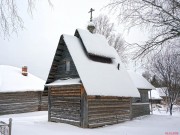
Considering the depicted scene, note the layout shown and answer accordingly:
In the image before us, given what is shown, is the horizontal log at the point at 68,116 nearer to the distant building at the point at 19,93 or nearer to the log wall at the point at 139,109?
the log wall at the point at 139,109

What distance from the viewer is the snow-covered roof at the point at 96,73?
1716 centimetres

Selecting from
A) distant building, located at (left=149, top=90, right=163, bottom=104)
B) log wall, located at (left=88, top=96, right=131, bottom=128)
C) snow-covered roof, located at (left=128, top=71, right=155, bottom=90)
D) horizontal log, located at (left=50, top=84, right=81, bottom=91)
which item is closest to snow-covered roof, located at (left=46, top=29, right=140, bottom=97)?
log wall, located at (left=88, top=96, right=131, bottom=128)

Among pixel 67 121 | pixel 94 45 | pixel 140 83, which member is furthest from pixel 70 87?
pixel 140 83

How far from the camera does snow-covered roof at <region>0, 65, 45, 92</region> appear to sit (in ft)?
90.6

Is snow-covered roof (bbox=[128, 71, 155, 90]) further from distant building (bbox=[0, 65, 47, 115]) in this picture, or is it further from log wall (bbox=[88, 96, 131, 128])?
distant building (bbox=[0, 65, 47, 115])

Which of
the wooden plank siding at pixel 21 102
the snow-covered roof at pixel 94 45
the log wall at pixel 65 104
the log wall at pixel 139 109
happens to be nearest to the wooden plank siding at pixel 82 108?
the log wall at pixel 65 104

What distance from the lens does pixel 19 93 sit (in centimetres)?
2853

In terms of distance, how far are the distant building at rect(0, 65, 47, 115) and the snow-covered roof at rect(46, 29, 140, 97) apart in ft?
37.0

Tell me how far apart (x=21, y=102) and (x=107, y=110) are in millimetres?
13551

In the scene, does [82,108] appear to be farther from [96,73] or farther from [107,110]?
[96,73]

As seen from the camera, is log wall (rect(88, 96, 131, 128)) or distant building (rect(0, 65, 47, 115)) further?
distant building (rect(0, 65, 47, 115))

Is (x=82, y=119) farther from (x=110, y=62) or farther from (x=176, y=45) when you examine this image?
(x=176, y=45)

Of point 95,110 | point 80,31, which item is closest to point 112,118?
point 95,110

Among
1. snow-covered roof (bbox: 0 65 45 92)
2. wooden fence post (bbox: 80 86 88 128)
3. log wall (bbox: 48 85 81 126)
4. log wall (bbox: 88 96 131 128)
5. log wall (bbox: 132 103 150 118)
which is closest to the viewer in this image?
wooden fence post (bbox: 80 86 88 128)
